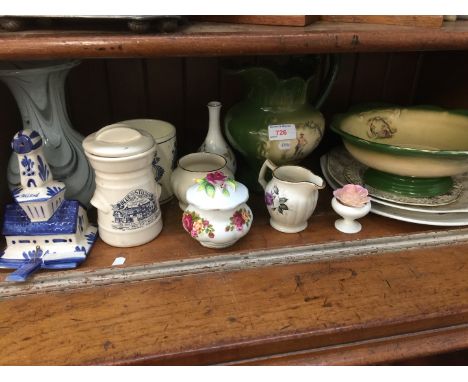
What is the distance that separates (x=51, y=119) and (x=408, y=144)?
0.65m

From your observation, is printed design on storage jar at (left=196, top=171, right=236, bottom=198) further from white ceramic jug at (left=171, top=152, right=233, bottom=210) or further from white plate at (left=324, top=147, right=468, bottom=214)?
white plate at (left=324, top=147, right=468, bottom=214)

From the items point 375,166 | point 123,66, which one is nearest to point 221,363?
point 375,166

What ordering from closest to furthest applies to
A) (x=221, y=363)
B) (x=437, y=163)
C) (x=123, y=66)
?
(x=221, y=363) → (x=437, y=163) → (x=123, y=66)

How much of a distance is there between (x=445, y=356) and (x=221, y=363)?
589mm

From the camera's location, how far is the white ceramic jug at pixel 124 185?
548 mm

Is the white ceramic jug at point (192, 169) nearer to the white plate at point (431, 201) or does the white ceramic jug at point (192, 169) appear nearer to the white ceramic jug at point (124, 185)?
the white ceramic jug at point (124, 185)

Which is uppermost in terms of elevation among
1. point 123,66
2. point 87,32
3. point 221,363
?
point 87,32

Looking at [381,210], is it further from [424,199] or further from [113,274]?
[113,274]

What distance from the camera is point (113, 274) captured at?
1.82ft

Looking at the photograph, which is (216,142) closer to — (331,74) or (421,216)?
(331,74)

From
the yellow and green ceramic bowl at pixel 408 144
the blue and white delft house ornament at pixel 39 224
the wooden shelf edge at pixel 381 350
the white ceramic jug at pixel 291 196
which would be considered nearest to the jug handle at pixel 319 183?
the white ceramic jug at pixel 291 196

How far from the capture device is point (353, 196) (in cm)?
65

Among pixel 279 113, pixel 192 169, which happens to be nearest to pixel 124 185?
pixel 192 169

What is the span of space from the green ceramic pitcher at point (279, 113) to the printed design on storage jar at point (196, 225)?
0.18 metres
